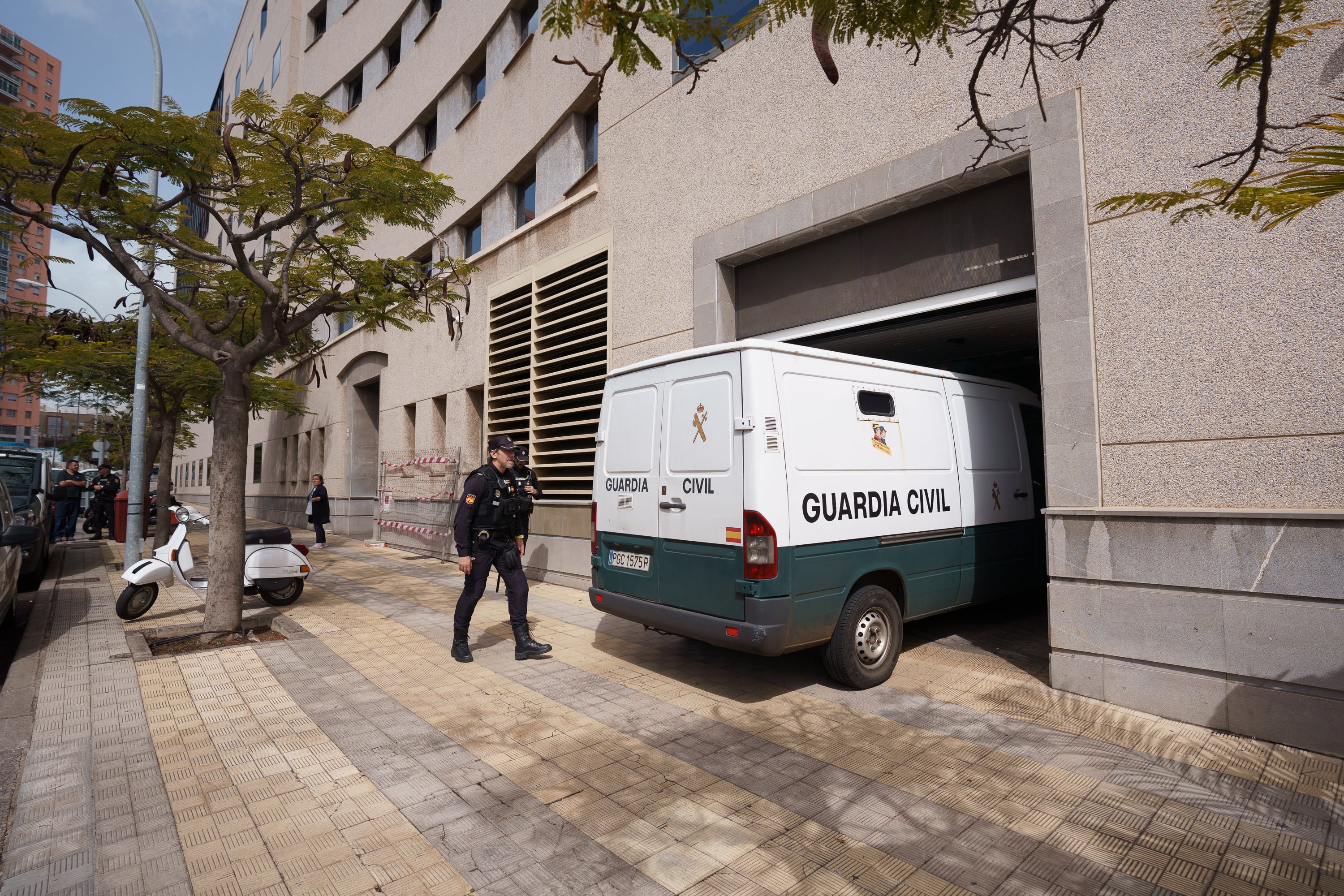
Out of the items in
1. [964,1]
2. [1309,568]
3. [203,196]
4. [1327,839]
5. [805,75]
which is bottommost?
[1327,839]

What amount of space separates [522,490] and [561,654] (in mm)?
1585

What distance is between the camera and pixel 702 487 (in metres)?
5.00

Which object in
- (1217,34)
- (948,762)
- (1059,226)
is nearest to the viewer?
(948,762)

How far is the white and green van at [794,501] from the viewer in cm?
466

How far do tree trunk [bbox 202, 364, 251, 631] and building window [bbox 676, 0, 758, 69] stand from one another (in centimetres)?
572

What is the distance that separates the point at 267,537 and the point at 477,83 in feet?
38.8

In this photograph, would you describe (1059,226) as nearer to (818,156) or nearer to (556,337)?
(818,156)

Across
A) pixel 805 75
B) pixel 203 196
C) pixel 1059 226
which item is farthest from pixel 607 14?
pixel 203 196

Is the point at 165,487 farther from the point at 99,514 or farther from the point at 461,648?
the point at 461,648

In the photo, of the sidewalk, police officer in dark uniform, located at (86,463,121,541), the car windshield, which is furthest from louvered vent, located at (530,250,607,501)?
police officer in dark uniform, located at (86,463,121,541)

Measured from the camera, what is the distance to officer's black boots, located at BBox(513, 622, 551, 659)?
240 inches

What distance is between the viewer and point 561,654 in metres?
6.32

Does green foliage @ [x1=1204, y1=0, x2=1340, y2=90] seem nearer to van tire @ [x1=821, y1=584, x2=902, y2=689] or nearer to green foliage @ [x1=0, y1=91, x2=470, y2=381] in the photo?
van tire @ [x1=821, y1=584, x2=902, y2=689]

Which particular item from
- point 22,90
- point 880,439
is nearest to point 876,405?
point 880,439
